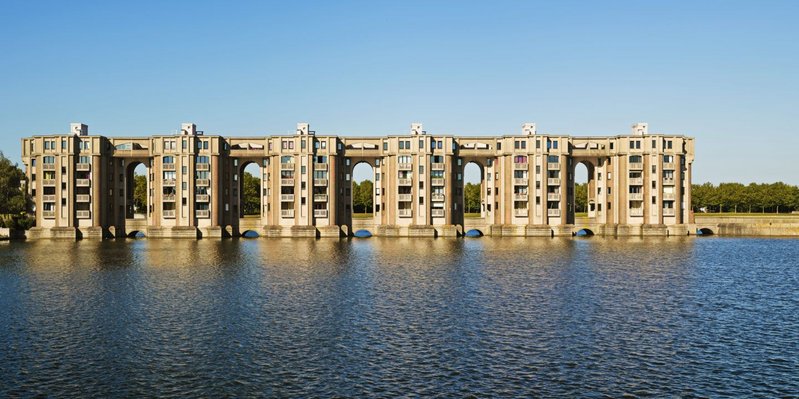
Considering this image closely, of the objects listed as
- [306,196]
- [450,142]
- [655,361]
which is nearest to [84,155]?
[306,196]

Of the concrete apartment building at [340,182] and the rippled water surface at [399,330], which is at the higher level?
the concrete apartment building at [340,182]

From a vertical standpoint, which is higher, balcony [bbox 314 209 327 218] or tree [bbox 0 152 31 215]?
tree [bbox 0 152 31 215]

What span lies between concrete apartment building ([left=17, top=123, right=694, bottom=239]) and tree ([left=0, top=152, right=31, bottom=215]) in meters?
3.32

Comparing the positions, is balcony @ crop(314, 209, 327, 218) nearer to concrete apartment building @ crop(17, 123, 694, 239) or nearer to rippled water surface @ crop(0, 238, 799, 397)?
concrete apartment building @ crop(17, 123, 694, 239)

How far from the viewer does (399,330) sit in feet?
150

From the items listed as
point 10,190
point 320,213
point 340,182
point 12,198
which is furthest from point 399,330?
point 10,190

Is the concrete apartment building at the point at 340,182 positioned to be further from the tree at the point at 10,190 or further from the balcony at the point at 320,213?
the tree at the point at 10,190

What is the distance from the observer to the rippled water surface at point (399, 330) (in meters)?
33.5

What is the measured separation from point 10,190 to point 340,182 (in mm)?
83279

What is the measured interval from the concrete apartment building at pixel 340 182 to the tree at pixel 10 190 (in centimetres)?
332

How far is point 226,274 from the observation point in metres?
78.8

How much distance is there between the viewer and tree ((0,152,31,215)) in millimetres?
160000

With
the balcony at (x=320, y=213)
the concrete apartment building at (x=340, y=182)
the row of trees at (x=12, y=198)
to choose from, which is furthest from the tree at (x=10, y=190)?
the balcony at (x=320, y=213)

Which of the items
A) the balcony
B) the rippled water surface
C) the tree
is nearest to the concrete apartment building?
the balcony
